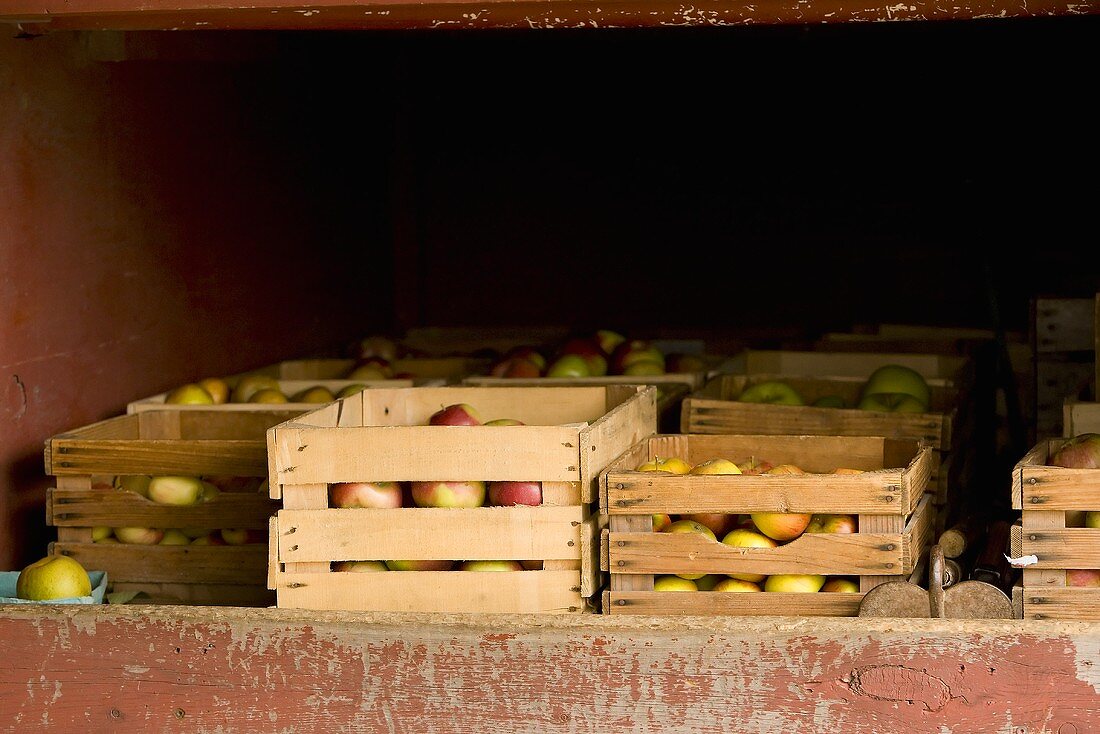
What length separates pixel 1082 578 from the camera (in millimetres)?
2896

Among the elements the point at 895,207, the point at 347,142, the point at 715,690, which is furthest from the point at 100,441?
the point at 895,207

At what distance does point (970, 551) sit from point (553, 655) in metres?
1.38

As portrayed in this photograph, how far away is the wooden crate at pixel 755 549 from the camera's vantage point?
293 centimetres

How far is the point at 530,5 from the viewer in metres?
2.95

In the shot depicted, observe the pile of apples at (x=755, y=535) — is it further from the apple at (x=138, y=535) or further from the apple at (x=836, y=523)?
the apple at (x=138, y=535)

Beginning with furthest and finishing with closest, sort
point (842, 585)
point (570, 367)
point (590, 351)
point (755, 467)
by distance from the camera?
1. point (590, 351)
2. point (570, 367)
3. point (755, 467)
4. point (842, 585)

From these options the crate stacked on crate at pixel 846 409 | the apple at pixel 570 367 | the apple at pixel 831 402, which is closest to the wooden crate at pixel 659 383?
the crate stacked on crate at pixel 846 409

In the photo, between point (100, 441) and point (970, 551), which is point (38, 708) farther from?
point (970, 551)

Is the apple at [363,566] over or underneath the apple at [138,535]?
underneath

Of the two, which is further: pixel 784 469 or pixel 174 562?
pixel 174 562

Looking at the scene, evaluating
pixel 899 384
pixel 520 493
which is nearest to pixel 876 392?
pixel 899 384

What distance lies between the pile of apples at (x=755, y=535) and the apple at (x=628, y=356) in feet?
5.50

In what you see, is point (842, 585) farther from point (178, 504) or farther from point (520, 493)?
point (178, 504)

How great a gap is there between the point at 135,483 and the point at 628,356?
1898mm
